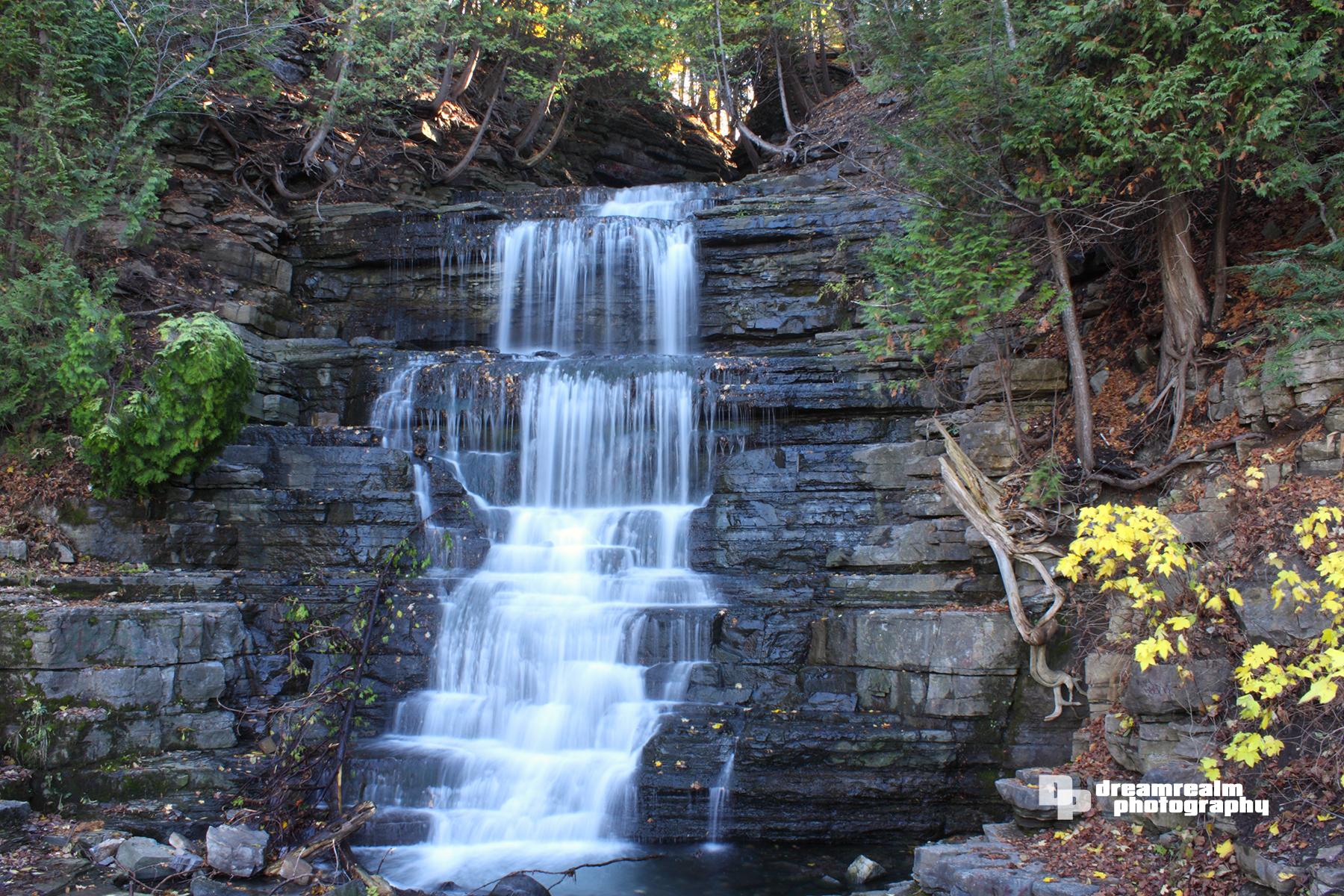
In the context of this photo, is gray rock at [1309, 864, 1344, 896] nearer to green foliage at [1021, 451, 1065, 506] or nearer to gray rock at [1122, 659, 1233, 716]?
gray rock at [1122, 659, 1233, 716]

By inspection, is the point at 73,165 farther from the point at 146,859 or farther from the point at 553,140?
the point at 553,140

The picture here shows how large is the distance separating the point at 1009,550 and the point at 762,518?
2.97m

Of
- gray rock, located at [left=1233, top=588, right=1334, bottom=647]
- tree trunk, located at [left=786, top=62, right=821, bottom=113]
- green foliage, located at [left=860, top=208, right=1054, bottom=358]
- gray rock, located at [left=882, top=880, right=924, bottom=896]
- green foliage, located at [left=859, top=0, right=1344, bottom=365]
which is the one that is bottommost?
gray rock, located at [left=882, top=880, right=924, bottom=896]

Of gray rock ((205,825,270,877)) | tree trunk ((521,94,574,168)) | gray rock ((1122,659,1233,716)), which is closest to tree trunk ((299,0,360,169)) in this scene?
tree trunk ((521,94,574,168))

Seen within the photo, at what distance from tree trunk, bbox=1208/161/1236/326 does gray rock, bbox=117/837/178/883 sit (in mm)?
10042

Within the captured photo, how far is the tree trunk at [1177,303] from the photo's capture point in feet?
28.8

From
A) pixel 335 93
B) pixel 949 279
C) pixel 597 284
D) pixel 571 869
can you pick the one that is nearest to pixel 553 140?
pixel 335 93

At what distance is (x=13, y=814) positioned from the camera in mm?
7426

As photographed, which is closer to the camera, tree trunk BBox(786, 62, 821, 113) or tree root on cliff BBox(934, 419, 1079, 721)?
tree root on cliff BBox(934, 419, 1079, 721)

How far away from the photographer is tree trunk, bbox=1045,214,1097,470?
30.0ft

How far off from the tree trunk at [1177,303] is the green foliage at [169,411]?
9.68 m

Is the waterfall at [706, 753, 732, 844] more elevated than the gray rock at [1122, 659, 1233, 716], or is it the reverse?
the gray rock at [1122, 659, 1233, 716]

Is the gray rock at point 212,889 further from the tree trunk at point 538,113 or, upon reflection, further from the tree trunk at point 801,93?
the tree trunk at point 801,93

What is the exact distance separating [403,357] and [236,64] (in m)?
6.15
